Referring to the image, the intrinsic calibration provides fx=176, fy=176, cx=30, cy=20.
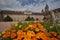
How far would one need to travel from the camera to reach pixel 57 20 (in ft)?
3.88

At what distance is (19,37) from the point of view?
95 centimetres

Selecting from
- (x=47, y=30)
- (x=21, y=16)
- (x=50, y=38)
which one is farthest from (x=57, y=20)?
(x=21, y=16)

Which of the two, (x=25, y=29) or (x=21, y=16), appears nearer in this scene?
(x=25, y=29)

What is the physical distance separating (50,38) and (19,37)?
0.17m

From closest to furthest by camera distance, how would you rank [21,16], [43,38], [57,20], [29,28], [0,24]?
[43,38]
[29,28]
[57,20]
[0,24]
[21,16]

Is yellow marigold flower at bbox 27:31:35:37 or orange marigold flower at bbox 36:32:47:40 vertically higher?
yellow marigold flower at bbox 27:31:35:37

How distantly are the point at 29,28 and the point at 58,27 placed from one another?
17 centimetres

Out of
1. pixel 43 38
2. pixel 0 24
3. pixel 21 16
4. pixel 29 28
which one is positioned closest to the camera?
pixel 43 38

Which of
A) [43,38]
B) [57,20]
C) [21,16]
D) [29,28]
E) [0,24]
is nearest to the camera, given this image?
[43,38]

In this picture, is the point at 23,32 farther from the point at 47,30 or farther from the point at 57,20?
Result: the point at 57,20

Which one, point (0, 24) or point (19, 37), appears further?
point (0, 24)

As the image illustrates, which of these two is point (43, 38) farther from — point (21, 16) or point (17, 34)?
point (21, 16)

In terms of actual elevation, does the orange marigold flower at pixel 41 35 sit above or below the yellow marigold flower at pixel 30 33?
below

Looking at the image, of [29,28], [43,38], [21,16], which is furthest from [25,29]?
[21,16]
